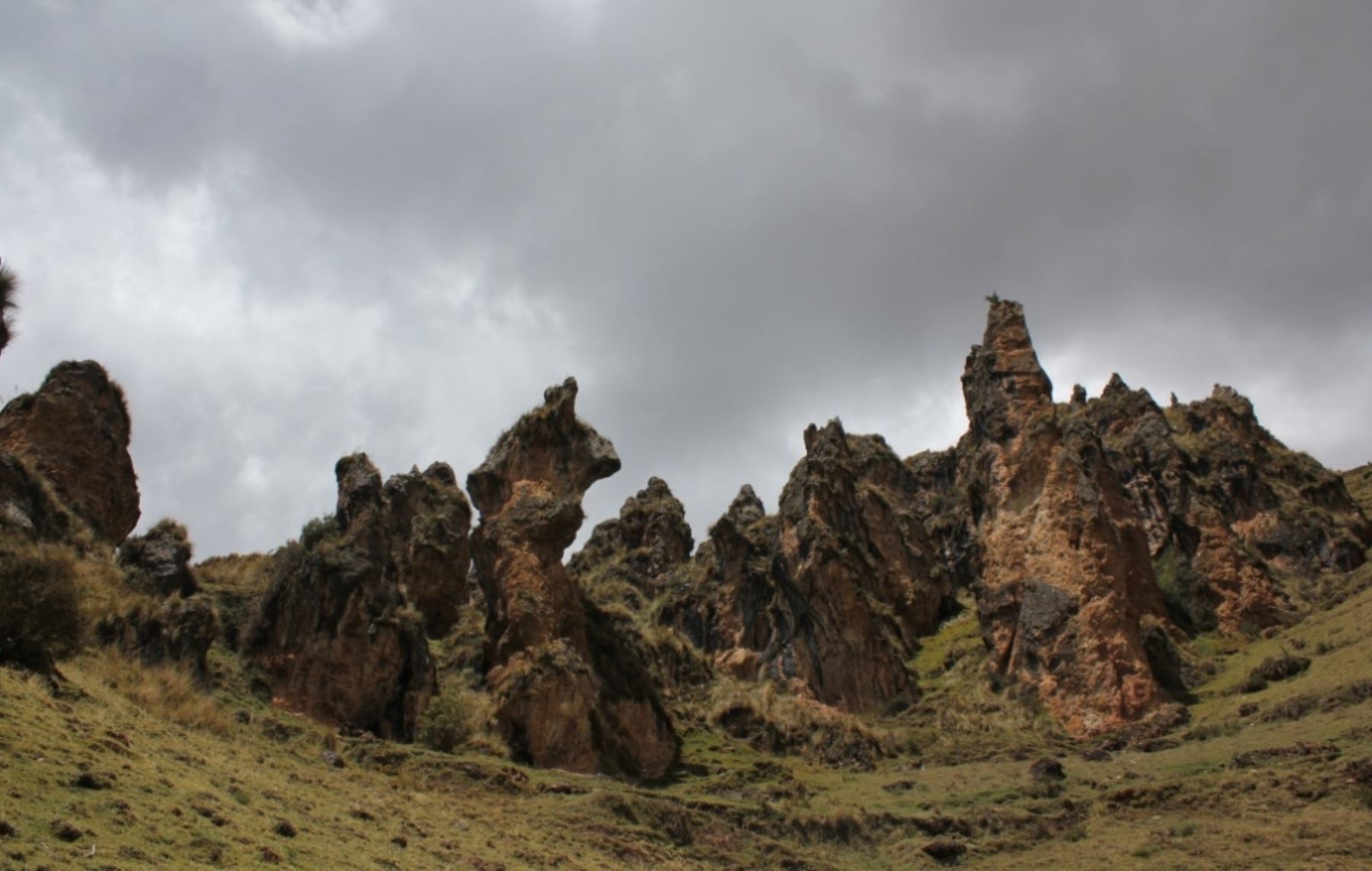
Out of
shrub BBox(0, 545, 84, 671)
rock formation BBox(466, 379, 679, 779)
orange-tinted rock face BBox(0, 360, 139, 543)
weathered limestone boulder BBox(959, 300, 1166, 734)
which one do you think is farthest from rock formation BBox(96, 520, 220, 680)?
weathered limestone boulder BBox(959, 300, 1166, 734)

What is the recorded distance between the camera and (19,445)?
36062mm

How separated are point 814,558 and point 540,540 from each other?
1878cm

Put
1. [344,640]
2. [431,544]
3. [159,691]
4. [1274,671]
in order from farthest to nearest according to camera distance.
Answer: [431,544], [1274,671], [344,640], [159,691]

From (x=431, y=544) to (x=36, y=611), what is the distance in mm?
30598

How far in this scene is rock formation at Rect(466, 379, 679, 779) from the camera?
37.0 metres

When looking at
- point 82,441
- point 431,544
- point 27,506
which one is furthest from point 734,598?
point 27,506

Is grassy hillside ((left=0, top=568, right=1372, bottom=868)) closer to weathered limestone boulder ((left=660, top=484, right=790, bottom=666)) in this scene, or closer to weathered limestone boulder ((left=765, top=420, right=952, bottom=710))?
weathered limestone boulder ((left=765, top=420, right=952, bottom=710))

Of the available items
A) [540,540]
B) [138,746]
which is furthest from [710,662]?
[138,746]

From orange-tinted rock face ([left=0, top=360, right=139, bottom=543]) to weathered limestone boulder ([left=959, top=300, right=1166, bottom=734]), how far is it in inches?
1571

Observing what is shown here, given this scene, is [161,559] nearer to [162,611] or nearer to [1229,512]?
[162,611]

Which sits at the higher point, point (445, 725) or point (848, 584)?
point (848, 584)

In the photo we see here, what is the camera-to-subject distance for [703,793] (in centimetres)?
3612

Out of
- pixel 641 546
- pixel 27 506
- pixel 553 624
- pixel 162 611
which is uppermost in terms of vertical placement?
pixel 641 546

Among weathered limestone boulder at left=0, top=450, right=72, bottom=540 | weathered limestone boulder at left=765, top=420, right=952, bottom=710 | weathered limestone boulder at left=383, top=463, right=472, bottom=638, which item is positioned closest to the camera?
weathered limestone boulder at left=0, top=450, right=72, bottom=540
